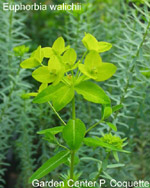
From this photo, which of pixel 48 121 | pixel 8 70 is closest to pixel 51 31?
pixel 8 70

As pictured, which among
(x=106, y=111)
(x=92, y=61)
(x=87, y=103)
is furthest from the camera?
(x=87, y=103)

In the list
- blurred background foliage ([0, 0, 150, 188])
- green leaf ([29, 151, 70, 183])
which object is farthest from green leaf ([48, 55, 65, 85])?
blurred background foliage ([0, 0, 150, 188])

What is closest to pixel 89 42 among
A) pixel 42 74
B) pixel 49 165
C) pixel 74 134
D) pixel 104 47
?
pixel 104 47

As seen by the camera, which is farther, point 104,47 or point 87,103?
point 87,103

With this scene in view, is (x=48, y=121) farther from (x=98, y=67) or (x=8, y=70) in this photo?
(x=98, y=67)

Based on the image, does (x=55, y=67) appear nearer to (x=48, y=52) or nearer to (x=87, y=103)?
(x=48, y=52)

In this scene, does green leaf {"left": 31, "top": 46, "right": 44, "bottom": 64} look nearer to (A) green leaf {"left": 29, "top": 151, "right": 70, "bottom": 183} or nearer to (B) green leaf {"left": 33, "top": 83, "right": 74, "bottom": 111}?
(B) green leaf {"left": 33, "top": 83, "right": 74, "bottom": 111}
